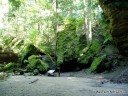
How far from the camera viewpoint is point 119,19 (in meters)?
15.5

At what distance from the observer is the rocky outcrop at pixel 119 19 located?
14.9 metres

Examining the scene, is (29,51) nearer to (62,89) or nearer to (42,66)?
(42,66)

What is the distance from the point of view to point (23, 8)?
28.1 m

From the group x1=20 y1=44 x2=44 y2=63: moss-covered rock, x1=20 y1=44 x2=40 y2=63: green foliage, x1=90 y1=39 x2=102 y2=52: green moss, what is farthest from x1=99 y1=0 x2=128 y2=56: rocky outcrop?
x1=20 y1=44 x2=40 y2=63: green foliage

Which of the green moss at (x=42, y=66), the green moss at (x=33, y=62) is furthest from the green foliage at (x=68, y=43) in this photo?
the green moss at (x=33, y=62)

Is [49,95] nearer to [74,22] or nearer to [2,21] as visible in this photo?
[74,22]

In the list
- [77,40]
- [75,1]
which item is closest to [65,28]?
[77,40]

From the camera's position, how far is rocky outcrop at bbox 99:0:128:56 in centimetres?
1491

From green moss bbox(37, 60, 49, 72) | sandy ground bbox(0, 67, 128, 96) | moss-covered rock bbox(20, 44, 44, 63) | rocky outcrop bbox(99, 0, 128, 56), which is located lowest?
green moss bbox(37, 60, 49, 72)

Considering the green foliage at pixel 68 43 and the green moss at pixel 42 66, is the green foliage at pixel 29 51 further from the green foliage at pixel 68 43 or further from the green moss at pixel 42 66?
the green moss at pixel 42 66

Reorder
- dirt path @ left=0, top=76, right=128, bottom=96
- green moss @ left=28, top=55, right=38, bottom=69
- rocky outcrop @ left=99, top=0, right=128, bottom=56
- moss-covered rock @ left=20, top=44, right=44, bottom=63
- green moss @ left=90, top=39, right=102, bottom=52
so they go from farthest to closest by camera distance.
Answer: moss-covered rock @ left=20, top=44, right=44, bottom=63 → green moss @ left=90, top=39, right=102, bottom=52 → green moss @ left=28, top=55, right=38, bottom=69 → rocky outcrop @ left=99, top=0, right=128, bottom=56 → dirt path @ left=0, top=76, right=128, bottom=96

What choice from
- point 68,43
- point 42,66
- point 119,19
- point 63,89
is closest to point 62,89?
point 63,89

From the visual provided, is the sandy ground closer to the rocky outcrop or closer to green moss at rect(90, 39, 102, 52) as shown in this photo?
the rocky outcrop

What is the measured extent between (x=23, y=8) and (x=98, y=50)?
12834 mm
